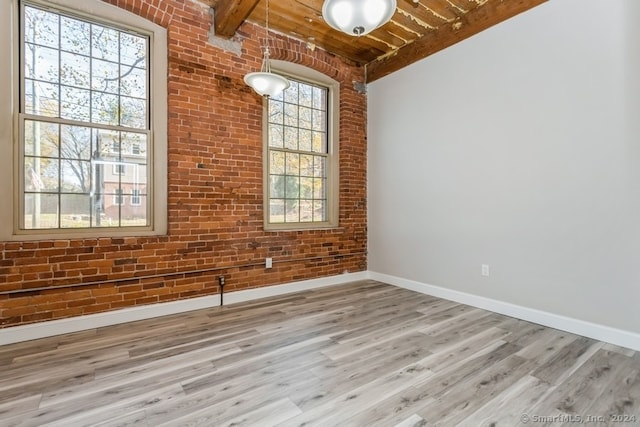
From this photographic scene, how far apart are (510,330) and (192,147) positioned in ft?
11.7

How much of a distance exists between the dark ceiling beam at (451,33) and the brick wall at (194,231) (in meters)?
0.85

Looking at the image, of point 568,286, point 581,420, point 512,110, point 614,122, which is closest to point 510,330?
point 568,286

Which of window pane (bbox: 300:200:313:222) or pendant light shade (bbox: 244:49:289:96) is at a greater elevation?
pendant light shade (bbox: 244:49:289:96)

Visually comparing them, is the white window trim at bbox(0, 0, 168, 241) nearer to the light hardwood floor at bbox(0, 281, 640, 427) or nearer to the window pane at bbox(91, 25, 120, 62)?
the window pane at bbox(91, 25, 120, 62)

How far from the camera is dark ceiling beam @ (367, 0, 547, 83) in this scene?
10.5ft

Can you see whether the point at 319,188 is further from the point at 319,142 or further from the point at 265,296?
the point at 265,296

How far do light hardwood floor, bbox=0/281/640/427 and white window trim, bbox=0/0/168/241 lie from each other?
2.99 ft

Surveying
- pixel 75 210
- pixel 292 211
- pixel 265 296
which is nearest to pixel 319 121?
pixel 292 211

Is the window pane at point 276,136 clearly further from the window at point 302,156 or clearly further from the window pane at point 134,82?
the window pane at point 134,82

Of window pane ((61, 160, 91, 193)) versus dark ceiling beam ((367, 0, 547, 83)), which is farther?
dark ceiling beam ((367, 0, 547, 83))

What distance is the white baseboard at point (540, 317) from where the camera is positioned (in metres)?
2.51

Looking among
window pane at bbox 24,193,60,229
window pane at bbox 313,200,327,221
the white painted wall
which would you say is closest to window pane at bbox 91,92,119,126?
window pane at bbox 24,193,60,229

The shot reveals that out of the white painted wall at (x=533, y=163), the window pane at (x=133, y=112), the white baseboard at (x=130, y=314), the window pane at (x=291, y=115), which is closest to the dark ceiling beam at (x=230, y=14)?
the window pane at (x=291, y=115)

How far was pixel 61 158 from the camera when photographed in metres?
2.83
